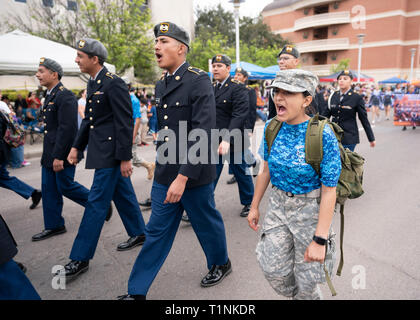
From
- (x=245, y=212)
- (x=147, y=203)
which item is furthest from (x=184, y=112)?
(x=147, y=203)

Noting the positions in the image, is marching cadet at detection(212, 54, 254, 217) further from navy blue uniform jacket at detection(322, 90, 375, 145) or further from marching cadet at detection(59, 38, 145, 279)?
navy blue uniform jacket at detection(322, 90, 375, 145)

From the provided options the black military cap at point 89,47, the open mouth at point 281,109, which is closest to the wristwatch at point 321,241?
the open mouth at point 281,109

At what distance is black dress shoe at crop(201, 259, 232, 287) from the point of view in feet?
9.27

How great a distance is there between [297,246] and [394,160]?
7361mm

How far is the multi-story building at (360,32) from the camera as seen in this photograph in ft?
139

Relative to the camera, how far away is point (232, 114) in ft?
14.4

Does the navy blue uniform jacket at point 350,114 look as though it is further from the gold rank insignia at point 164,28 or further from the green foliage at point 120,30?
the green foliage at point 120,30

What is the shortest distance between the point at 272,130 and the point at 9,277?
183cm

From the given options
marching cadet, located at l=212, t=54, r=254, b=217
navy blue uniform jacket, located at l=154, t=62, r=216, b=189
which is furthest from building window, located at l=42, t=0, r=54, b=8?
navy blue uniform jacket, located at l=154, t=62, r=216, b=189

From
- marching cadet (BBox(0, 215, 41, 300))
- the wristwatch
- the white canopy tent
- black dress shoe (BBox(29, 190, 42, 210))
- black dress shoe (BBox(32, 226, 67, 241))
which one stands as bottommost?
black dress shoe (BBox(32, 226, 67, 241))

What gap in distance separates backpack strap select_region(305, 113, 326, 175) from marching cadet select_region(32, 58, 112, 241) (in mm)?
2870

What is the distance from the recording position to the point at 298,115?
193 centimetres

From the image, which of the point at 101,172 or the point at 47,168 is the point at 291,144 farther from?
the point at 47,168
